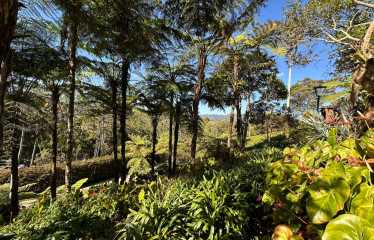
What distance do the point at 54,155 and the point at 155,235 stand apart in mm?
8387

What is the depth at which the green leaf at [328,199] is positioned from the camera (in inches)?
48.1

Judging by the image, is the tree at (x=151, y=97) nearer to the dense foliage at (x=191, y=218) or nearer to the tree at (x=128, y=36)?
the tree at (x=128, y=36)

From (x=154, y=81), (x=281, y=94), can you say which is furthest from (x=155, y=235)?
(x=281, y=94)

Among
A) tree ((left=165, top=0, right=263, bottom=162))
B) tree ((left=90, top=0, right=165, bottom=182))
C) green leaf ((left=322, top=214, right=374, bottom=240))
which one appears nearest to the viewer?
green leaf ((left=322, top=214, right=374, bottom=240))

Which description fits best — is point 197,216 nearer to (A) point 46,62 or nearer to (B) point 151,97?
(A) point 46,62

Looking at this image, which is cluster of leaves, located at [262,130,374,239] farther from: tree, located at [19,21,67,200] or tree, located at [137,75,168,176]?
tree, located at [137,75,168,176]

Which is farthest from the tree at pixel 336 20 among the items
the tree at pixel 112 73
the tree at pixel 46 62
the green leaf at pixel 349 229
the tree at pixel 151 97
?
the green leaf at pixel 349 229

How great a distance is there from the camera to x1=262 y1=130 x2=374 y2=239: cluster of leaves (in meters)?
1.03

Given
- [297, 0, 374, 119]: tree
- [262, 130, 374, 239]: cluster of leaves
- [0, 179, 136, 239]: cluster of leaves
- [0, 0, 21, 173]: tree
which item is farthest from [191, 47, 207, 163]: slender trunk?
[262, 130, 374, 239]: cluster of leaves

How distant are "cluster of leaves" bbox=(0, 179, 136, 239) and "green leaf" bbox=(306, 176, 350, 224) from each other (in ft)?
7.19

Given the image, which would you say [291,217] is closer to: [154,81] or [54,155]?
[54,155]

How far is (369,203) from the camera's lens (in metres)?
1.13

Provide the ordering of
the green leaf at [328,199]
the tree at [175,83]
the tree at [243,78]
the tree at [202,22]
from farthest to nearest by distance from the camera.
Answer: the tree at [243,78], the tree at [175,83], the tree at [202,22], the green leaf at [328,199]

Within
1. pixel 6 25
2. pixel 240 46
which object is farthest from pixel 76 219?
Answer: pixel 240 46
